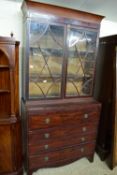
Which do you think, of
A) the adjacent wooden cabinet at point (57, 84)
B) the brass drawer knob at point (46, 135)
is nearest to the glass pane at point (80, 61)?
the adjacent wooden cabinet at point (57, 84)

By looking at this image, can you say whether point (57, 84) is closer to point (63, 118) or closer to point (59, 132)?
point (63, 118)

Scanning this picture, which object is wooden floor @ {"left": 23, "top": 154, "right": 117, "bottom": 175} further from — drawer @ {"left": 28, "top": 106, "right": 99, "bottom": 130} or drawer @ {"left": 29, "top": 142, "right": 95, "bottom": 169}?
drawer @ {"left": 28, "top": 106, "right": 99, "bottom": 130}

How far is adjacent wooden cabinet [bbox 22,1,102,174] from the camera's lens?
1868 millimetres

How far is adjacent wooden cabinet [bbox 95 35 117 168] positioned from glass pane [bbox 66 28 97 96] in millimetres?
263

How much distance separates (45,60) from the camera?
1.99 metres

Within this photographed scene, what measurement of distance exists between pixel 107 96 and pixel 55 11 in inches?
54.4

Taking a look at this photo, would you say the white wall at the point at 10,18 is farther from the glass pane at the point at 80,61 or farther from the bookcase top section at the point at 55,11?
the glass pane at the point at 80,61

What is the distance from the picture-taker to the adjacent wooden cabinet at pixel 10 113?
171 centimetres

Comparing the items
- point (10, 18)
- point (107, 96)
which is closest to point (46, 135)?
point (107, 96)

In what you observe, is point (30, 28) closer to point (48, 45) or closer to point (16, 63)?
point (48, 45)

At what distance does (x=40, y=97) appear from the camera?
2027 millimetres

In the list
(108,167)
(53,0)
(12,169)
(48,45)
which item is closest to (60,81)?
(48,45)

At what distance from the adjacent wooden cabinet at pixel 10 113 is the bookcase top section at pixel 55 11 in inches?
16.6

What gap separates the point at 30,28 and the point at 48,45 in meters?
0.29
